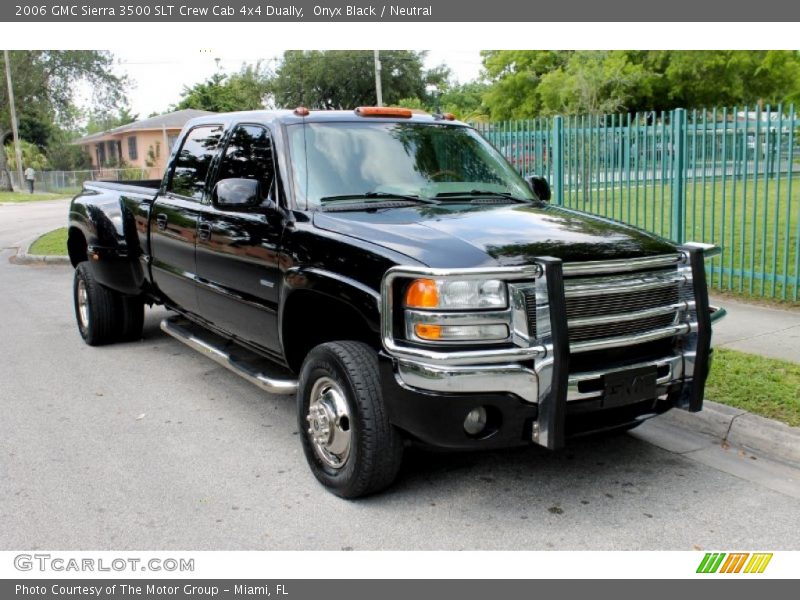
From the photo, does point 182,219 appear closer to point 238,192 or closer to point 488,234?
point 238,192

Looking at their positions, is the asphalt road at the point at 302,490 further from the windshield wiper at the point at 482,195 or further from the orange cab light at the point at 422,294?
the windshield wiper at the point at 482,195

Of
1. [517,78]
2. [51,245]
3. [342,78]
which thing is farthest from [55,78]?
[51,245]

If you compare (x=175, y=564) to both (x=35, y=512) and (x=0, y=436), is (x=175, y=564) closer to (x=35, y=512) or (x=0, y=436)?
(x=35, y=512)

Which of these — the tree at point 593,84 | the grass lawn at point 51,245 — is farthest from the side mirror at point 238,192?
the tree at point 593,84

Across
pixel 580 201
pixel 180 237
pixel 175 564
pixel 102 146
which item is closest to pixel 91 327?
pixel 180 237

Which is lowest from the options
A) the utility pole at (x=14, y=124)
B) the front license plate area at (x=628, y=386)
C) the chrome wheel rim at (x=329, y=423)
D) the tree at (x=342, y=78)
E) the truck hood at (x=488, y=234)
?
the chrome wheel rim at (x=329, y=423)

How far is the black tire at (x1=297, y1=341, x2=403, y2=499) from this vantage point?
4066mm

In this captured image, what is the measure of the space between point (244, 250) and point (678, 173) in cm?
616

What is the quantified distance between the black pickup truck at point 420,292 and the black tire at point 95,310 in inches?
77.8

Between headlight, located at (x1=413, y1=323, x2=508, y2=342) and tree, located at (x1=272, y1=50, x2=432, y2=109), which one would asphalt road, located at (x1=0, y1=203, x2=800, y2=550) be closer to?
headlight, located at (x1=413, y1=323, x2=508, y2=342)

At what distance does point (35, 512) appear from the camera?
4.29m

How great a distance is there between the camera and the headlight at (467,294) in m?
3.78

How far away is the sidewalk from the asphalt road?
184cm

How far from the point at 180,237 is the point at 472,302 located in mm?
3163
